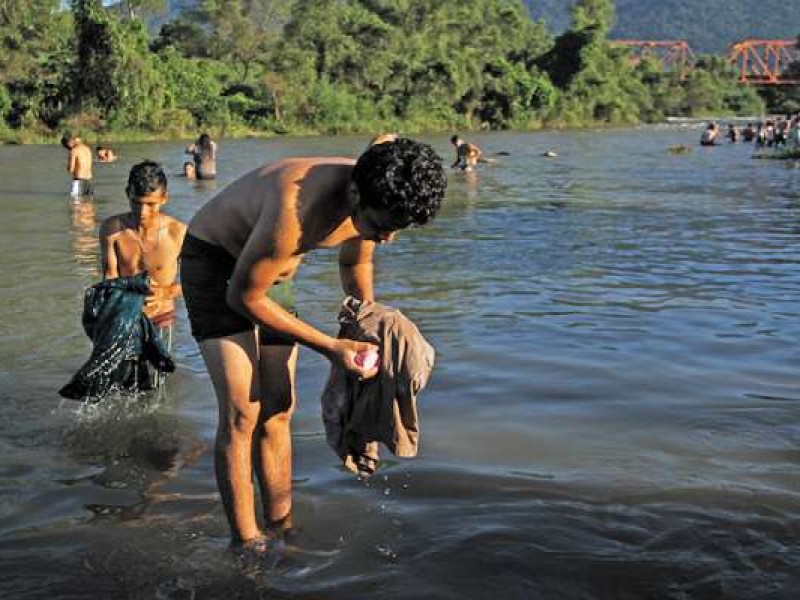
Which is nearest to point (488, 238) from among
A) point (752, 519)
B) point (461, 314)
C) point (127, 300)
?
point (461, 314)

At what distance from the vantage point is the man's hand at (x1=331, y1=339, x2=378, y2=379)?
3650mm

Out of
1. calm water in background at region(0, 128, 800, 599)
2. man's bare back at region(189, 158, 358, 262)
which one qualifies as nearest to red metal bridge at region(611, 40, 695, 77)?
calm water in background at region(0, 128, 800, 599)

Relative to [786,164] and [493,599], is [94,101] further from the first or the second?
[493,599]

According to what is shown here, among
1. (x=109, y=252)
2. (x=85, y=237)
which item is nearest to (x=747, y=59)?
(x=85, y=237)

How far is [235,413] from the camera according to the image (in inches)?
151

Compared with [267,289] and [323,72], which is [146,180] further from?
[323,72]

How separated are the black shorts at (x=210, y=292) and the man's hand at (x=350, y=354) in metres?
0.22

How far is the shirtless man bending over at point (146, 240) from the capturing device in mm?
5943

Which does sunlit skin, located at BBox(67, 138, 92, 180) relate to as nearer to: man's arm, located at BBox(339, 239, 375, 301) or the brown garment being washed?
man's arm, located at BBox(339, 239, 375, 301)

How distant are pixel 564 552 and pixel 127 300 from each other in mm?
2843

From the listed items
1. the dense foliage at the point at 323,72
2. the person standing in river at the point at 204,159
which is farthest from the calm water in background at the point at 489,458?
the dense foliage at the point at 323,72

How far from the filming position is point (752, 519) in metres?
4.48

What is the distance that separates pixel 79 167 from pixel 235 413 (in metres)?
17.2

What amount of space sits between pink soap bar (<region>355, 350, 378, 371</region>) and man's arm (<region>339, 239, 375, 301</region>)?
0.44 m
